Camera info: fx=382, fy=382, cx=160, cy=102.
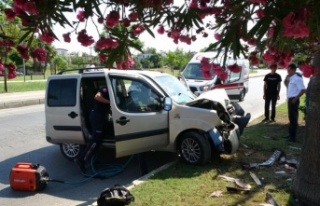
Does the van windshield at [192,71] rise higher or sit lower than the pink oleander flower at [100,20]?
lower

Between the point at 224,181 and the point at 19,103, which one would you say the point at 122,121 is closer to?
the point at 224,181

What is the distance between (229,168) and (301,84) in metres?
3.31

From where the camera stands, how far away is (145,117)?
253 inches

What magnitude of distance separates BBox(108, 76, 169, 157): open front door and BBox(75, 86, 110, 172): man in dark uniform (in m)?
0.18

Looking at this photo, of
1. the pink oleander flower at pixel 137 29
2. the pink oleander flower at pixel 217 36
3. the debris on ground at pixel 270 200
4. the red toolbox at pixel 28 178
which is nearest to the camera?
the pink oleander flower at pixel 217 36

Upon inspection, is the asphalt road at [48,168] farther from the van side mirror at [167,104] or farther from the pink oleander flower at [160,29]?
the pink oleander flower at [160,29]

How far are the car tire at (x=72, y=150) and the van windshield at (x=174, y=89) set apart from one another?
1965mm

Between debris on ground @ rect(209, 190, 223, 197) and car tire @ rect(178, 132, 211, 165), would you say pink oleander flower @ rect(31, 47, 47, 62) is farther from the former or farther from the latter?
car tire @ rect(178, 132, 211, 165)

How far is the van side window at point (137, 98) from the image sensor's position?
259 inches

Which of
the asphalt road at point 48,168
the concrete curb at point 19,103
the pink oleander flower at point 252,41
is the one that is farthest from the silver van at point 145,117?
the concrete curb at point 19,103

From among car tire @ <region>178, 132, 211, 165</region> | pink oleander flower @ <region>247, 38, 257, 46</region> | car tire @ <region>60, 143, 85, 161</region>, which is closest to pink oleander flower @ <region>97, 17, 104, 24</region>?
pink oleander flower @ <region>247, 38, 257, 46</region>

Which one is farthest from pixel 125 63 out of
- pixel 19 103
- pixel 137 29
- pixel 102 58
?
pixel 19 103

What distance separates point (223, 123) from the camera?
265 inches

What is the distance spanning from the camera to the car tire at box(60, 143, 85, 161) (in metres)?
7.30
